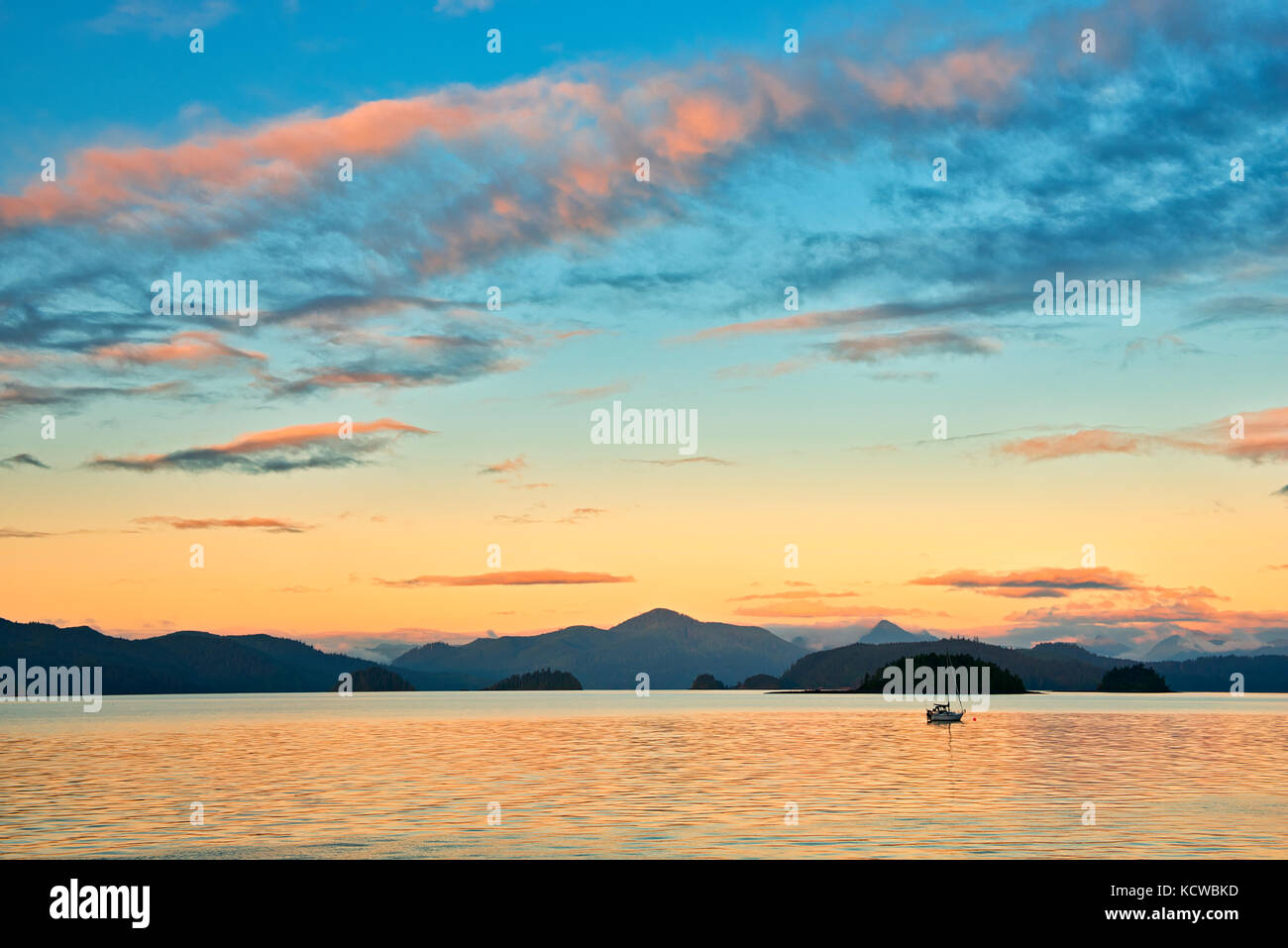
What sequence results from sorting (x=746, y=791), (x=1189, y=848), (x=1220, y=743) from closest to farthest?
(x=1189, y=848), (x=746, y=791), (x=1220, y=743)

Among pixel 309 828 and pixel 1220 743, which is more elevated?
pixel 309 828

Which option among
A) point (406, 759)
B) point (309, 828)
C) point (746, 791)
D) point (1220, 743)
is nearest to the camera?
point (309, 828)

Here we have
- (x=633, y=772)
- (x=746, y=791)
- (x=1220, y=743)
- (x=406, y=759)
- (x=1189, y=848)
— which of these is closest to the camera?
(x=1189, y=848)

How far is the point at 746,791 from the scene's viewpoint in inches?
2965

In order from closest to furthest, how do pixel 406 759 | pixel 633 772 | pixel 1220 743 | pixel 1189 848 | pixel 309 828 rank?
pixel 1189 848
pixel 309 828
pixel 633 772
pixel 406 759
pixel 1220 743
